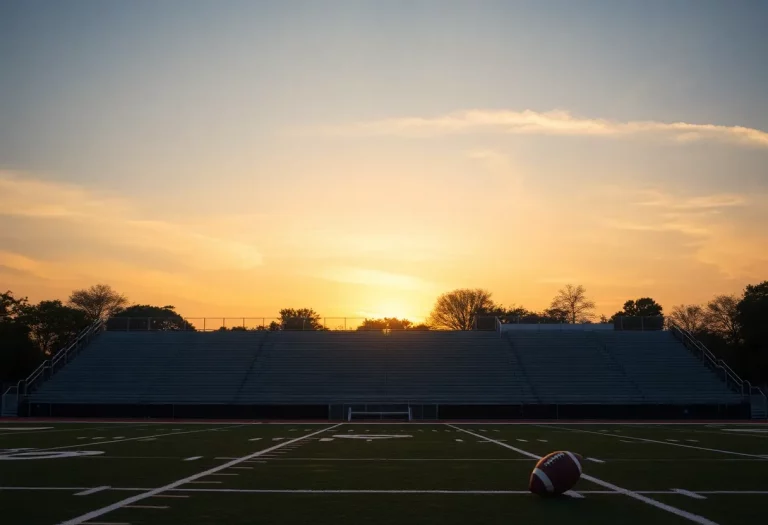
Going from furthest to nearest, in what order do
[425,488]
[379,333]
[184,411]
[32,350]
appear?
[32,350], [379,333], [184,411], [425,488]

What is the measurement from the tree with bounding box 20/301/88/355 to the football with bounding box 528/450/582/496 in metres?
70.3

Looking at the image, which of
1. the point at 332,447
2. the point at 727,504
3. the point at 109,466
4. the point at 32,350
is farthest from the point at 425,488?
the point at 32,350

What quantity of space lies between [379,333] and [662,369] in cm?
1841

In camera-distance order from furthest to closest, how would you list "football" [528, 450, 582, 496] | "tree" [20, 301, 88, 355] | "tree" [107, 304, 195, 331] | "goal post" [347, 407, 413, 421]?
1. "tree" [20, 301, 88, 355]
2. "tree" [107, 304, 195, 331]
3. "goal post" [347, 407, 413, 421]
4. "football" [528, 450, 582, 496]

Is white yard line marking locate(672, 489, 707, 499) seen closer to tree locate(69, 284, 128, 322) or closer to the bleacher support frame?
the bleacher support frame

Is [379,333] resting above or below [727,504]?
above

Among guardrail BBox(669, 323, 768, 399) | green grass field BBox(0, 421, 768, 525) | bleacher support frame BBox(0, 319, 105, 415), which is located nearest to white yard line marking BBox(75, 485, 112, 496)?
green grass field BBox(0, 421, 768, 525)

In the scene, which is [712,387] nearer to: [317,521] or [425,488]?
[425,488]

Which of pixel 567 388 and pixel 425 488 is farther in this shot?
pixel 567 388

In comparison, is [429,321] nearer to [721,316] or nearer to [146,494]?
[721,316]

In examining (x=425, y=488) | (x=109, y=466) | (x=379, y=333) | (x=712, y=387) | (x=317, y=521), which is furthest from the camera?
(x=379, y=333)

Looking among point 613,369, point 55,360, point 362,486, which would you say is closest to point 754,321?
point 613,369

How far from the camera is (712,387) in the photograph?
42.1 meters

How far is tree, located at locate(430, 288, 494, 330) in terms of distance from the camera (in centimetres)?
9219
